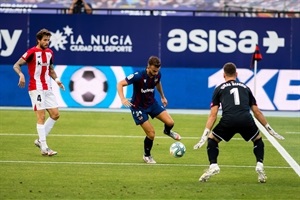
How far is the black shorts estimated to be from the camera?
47.4ft

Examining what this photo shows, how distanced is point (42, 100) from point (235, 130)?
5141 millimetres

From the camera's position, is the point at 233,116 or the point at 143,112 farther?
the point at 143,112

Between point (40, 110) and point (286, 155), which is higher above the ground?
point (40, 110)

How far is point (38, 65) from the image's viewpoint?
18.5 metres

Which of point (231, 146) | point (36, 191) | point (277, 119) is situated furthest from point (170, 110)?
point (36, 191)

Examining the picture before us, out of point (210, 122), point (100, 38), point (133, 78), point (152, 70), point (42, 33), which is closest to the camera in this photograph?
point (210, 122)

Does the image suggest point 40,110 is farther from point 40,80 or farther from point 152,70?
point 152,70

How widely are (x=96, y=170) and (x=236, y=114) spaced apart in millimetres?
2770

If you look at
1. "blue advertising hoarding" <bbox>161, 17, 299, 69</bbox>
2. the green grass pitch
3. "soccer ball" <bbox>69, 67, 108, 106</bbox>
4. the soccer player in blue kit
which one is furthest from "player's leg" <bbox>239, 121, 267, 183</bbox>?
"blue advertising hoarding" <bbox>161, 17, 299, 69</bbox>

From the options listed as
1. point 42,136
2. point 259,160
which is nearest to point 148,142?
point 42,136

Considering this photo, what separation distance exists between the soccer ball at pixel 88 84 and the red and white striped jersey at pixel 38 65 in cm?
1139

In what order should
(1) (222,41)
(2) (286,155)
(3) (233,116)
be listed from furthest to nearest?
(1) (222,41) < (2) (286,155) < (3) (233,116)

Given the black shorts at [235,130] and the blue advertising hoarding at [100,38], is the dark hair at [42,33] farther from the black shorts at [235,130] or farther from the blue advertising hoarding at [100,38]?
the blue advertising hoarding at [100,38]

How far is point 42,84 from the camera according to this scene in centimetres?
1848
